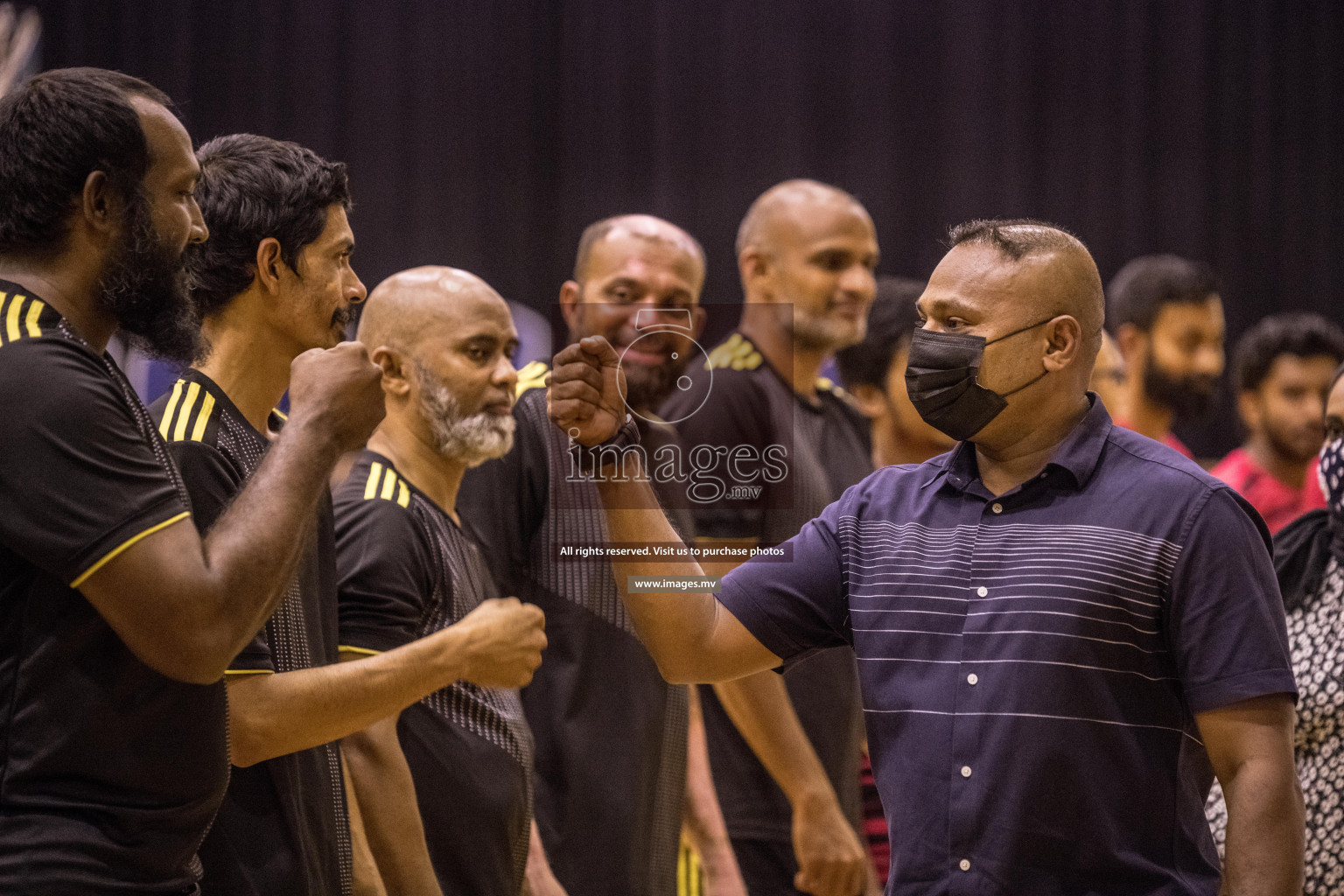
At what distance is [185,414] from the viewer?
1.79 meters

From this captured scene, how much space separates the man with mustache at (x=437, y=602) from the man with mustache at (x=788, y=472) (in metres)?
0.45

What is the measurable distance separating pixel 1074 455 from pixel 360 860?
123 centimetres

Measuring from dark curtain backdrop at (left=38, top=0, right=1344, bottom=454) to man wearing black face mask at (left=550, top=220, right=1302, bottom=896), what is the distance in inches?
118

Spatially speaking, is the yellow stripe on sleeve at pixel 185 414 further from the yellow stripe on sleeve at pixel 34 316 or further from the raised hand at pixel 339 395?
the yellow stripe on sleeve at pixel 34 316

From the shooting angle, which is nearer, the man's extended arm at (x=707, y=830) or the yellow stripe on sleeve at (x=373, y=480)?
the yellow stripe on sleeve at (x=373, y=480)

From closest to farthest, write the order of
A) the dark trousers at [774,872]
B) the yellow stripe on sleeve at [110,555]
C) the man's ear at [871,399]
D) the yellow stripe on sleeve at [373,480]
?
the yellow stripe on sleeve at [110,555] → the yellow stripe on sleeve at [373,480] → the dark trousers at [774,872] → the man's ear at [871,399]

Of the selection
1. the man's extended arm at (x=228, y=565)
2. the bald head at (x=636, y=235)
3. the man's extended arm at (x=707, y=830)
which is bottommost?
the man's extended arm at (x=707, y=830)

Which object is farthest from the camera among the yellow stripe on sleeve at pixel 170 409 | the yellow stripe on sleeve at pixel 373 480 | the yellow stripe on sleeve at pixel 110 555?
the yellow stripe on sleeve at pixel 373 480

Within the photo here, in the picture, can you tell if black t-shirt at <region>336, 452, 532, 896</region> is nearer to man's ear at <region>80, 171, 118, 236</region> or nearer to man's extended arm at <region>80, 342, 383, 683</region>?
man's extended arm at <region>80, 342, 383, 683</region>

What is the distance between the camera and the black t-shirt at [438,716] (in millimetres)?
2113

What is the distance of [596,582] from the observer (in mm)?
2475

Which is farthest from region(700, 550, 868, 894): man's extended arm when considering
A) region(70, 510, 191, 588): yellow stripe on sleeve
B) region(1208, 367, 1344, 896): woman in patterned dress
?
region(70, 510, 191, 588): yellow stripe on sleeve

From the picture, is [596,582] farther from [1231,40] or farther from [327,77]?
[1231,40]

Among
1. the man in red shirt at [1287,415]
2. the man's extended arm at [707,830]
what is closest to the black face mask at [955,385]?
the man's extended arm at [707,830]
